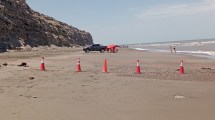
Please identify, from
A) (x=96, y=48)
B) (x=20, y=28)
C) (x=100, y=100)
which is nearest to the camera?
(x=100, y=100)

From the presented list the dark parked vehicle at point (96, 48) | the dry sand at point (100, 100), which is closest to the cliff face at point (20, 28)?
the dark parked vehicle at point (96, 48)

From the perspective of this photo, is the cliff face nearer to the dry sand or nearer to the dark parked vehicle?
the dark parked vehicle

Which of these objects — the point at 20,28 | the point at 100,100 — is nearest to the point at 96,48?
the point at 20,28

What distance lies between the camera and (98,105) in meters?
8.86

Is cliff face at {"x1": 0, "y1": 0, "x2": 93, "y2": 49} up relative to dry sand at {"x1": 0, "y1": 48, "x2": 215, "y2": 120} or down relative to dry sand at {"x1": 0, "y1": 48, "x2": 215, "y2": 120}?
up

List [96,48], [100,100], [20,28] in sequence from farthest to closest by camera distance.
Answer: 1. [20,28]
2. [96,48]
3. [100,100]

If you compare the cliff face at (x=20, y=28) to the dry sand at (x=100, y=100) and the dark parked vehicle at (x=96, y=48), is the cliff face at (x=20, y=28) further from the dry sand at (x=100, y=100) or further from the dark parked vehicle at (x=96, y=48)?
the dry sand at (x=100, y=100)

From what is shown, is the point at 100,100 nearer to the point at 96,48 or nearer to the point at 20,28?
the point at 96,48

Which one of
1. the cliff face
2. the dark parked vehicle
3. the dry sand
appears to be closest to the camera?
Result: the dry sand

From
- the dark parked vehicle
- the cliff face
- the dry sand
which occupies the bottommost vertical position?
the dry sand

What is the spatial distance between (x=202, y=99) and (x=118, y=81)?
4373 mm

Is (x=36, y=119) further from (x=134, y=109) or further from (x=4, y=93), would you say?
(x=4, y=93)

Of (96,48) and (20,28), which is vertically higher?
(20,28)

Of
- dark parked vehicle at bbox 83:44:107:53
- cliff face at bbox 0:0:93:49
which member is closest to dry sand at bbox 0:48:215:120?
cliff face at bbox 0:0:93:49
